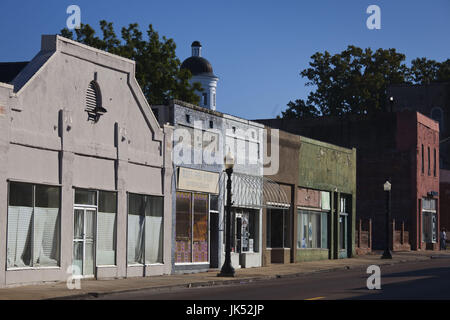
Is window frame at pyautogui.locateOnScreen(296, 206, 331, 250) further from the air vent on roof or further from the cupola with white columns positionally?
the cupola with white columns

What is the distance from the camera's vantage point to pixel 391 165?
2474 inches

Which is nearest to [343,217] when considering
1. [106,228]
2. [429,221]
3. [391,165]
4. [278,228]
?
[278,228]

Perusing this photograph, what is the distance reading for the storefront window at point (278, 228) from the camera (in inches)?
1670

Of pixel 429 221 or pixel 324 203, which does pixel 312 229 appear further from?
pixel 429 221

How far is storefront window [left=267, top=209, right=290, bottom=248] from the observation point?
139 feet

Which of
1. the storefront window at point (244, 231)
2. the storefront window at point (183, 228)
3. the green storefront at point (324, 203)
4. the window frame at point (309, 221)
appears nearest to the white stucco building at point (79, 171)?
the storefront window at point (183, 228)

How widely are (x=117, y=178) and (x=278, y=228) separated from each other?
Answer: 15.1m

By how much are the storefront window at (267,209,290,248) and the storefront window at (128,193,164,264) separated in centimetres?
1086

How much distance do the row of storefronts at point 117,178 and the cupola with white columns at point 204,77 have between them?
63.5 m

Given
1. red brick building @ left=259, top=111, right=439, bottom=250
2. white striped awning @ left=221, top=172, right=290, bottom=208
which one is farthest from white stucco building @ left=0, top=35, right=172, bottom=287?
red brick building @ left=259, top=111, right=439, bottom=250

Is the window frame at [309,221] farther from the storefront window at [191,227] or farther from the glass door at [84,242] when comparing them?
the glass door at [84,242]
